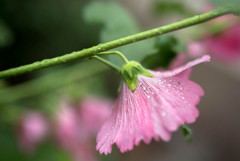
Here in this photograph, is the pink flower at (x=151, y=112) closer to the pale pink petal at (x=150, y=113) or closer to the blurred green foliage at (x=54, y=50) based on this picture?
the pale pink petal at (x=150, y=113)

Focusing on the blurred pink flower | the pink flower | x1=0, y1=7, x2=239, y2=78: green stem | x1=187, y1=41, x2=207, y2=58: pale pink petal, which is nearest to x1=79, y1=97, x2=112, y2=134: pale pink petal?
the blurred pink flower

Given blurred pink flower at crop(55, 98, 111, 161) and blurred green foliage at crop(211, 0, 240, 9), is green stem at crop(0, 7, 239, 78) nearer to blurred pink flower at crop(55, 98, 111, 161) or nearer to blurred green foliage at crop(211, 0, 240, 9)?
blurred green foliage at crop(211, 0, 240, 9)

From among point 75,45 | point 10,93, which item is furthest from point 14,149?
point 75,45

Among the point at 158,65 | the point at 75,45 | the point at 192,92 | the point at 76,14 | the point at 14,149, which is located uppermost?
the point at 76,14

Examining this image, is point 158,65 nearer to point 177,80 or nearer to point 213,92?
point 177,80

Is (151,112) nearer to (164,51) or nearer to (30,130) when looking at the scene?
(164,51)

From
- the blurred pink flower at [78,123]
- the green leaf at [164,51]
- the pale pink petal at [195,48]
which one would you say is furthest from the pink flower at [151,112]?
the blurred pink flower at [78,123]
